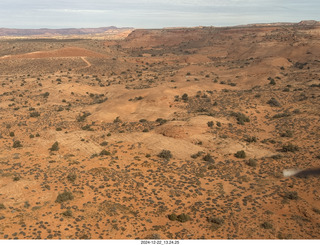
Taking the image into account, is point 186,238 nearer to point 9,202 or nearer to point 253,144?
point 9,202

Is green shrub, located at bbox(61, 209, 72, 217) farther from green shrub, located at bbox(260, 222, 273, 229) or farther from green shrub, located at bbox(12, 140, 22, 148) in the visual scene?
green shrub, located at bbox(12, 140, 22, 148)

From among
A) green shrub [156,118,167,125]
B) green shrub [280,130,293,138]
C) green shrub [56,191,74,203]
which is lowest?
green shrub [56,191,74,203]

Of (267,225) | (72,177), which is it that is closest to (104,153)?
(72,177)

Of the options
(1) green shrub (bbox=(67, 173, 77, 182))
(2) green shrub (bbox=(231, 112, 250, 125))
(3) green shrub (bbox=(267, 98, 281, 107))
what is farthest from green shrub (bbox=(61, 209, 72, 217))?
(3) green shrub (bbox=(267, 98, 281, 107))

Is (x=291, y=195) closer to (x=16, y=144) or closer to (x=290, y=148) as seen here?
(x=290, y=148)

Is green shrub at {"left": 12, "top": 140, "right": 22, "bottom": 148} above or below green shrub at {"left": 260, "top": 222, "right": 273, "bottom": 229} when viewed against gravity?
above

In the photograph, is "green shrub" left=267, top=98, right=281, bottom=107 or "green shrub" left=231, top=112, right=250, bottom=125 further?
"green shrub" left=267, top=98, right=281, bottom=107
